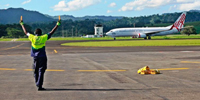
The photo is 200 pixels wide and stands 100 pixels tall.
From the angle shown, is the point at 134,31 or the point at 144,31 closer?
the point at 134,31

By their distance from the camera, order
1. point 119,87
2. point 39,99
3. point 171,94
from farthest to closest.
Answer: point 119,87 < point 171,94 < point 39,99

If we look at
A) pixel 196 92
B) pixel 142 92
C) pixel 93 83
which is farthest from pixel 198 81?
pixel 93 83

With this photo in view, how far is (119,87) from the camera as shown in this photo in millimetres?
10734

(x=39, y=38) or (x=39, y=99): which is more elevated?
(x=39, y=38)

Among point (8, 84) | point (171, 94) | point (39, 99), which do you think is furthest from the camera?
point (8, 84)

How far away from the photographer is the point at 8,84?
11547 mm

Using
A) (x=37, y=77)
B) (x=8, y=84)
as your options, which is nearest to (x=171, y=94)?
(x=37, y=77)

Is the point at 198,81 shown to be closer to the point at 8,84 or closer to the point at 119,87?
the point at 119,87

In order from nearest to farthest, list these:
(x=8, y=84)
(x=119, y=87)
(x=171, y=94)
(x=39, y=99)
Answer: (x=39, y=99)
(x=171, y=94)
(x=119, y=87)
(x=8, y=84)

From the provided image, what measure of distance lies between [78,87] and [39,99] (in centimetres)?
235

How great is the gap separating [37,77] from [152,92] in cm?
431

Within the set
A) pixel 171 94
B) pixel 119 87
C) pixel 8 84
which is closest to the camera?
pixel 171 94

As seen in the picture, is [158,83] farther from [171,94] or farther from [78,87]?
[78,87]

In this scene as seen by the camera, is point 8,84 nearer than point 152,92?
No
